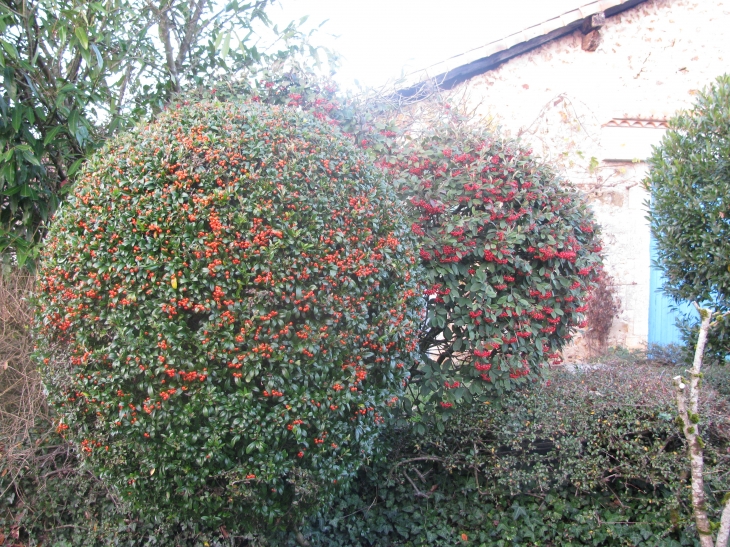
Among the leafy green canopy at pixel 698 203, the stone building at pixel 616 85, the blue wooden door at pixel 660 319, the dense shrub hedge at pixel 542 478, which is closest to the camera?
the dense shrub hedge at pixel 542 478

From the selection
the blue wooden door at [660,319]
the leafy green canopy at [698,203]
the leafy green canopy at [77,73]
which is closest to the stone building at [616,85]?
the blue wooden door at [660,319]

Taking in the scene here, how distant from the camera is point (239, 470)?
2.59m

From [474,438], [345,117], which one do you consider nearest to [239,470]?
[474,438]

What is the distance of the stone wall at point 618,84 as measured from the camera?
7.36 meters

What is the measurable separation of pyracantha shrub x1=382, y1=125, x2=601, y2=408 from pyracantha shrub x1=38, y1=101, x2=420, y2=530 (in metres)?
0.68

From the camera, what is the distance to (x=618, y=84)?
7.41 metres

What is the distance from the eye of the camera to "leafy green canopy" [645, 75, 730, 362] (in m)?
4.82

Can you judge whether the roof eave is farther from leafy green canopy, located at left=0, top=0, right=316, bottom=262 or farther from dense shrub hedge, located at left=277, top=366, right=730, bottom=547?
dense shrub hedge, located at left=277, top=366, right=730, bottom=547

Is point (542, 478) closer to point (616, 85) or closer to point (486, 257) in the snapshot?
point (486, 257)

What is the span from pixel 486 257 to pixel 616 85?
5.22 m

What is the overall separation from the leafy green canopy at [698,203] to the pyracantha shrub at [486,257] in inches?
69.7

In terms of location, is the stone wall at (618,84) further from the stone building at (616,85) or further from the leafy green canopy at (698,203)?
the leafy green canopy at (698,203)

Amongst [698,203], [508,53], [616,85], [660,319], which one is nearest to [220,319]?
[698,203]

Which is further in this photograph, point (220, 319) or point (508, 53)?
point (508, 53)
